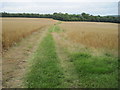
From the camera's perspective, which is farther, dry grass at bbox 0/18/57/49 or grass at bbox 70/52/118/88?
dry grass at bbox 0/18/57/49

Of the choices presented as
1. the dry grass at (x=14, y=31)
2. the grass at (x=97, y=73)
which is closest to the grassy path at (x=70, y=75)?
the grass at (x=97, y=73)

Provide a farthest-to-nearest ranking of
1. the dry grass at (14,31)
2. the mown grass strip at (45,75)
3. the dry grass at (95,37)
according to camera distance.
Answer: the dry grass at (95,37), the dry grass at (14,31), the mown grass strip at (45,75)

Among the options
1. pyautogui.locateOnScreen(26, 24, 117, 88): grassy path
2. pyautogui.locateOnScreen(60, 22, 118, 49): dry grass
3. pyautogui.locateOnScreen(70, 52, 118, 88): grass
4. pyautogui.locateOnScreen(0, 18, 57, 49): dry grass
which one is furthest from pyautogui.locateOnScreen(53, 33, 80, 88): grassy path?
pyautogui.locateOnScreen(0, 18, 57, 49): dry grass

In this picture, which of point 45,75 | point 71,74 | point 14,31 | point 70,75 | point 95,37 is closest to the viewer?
point 45,75

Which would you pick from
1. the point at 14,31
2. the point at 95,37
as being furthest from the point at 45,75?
the point at 14,31

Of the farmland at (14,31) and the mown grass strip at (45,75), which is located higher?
the farmland at (14,31)

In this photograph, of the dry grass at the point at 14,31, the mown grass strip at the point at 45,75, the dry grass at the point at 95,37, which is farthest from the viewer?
the dry grass at the point at 95,37

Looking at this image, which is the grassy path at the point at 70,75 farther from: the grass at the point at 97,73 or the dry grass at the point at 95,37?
the dry grass at the point at 95,37

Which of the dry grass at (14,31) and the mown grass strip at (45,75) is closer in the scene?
the mown grass strip at (45,75)

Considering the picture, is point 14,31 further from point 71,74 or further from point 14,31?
point 71,74

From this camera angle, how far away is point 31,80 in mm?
6020

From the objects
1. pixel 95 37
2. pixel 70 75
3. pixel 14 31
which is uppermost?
pixel 14 31

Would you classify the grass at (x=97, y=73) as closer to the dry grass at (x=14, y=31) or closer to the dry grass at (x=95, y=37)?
the dry grass at (x=95, y=37)

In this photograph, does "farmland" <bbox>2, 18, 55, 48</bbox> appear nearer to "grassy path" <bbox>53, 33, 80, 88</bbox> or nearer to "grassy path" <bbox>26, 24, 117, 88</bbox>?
"grassy path" <bbox>26, 24, 117, 88</bbox>
